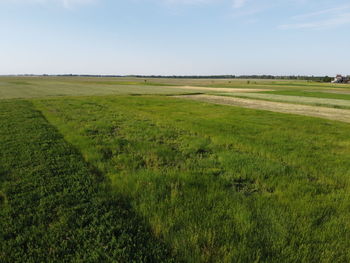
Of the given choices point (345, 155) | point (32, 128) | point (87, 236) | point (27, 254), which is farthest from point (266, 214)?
point (32, 128)

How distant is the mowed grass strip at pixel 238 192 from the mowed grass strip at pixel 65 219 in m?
0.39

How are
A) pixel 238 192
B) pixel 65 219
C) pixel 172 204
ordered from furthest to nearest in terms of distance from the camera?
1. pixel 238 192
2. pixel 172 204
3. pixel 65 219

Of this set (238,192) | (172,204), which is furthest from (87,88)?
(238,192)

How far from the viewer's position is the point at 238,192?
4617mm

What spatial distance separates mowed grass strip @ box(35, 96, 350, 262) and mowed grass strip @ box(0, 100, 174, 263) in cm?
39

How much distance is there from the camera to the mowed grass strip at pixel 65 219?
9.46 feet

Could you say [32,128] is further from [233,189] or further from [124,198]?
[233,189]

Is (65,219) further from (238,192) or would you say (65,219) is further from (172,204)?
(238,192)

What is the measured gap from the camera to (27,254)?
2863mm

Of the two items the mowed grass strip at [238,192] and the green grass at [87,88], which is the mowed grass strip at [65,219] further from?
the green grass at [87,88]

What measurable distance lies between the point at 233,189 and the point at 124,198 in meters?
2.66

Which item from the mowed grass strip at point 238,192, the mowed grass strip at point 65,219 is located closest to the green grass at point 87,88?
the mowed grass strip at point 65,219

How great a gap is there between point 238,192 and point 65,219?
3.77 meters

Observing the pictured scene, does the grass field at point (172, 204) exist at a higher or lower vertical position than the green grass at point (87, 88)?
lower
